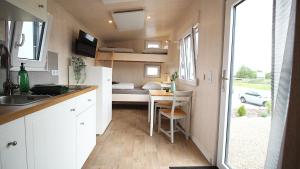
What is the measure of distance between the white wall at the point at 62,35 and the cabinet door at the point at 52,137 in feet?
4.94

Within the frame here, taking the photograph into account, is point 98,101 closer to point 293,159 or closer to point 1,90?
point 1,90

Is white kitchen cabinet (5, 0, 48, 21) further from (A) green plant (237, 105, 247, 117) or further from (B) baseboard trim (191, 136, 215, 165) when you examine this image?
(B) baseboard trim (191, 136, 215, 165)

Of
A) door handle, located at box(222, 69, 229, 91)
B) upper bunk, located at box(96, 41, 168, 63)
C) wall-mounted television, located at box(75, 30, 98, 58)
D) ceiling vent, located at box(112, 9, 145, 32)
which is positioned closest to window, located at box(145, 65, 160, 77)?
upper bunk, located at box(96, 41, 168, 63)

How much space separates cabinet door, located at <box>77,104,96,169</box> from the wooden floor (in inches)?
8.4

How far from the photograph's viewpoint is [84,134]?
6.01ft

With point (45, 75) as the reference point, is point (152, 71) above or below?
above

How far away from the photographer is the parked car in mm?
1324

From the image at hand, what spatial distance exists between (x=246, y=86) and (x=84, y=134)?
178 cm

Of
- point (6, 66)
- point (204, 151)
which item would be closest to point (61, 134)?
point (6, 66)

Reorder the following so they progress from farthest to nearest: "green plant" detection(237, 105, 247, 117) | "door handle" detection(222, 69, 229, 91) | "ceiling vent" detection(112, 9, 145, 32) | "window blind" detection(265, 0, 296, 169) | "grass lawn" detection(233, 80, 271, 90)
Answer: "ceiling vent" detection(112, 9, 145, 32) → "door handle" detection(222, 69, 229, 91) → "green plant" detection(237, 105, 247, 117) → "grass lawn" detection(233, 80, 271, 90) → "window blind" detection(265, 0, 296, 169)

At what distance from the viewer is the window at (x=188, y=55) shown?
3043 mm

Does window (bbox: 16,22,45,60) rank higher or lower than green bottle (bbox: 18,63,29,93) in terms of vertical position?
higher

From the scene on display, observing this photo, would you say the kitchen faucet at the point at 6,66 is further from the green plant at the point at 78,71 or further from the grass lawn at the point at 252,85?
the grass lawn at the point at 252,85

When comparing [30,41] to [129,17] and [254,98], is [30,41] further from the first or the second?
[254,98]
